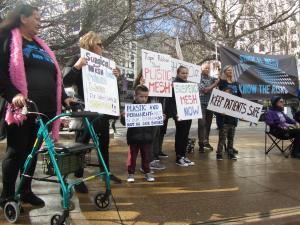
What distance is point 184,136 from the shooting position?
7297mm

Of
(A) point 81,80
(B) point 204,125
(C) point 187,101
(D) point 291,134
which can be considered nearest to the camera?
(A) point 81,80

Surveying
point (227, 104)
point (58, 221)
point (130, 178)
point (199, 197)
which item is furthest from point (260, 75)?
point (58, 221)

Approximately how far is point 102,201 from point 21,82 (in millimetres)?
1430

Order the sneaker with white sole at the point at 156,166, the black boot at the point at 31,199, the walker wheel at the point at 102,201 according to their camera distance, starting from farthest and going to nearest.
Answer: the sneaker with white sole at the point at 156,166
the black boot at the point at 31,199
the walker wheel at the point at 102,201

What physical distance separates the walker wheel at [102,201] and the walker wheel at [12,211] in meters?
0.80

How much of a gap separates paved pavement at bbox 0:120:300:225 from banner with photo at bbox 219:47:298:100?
2057 mm

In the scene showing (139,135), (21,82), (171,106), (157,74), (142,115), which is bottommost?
(139,135)

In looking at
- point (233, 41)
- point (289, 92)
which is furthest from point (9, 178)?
point (233, 41)

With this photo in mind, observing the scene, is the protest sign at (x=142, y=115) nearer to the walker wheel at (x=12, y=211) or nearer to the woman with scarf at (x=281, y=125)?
the walker wheel at (x=12, y=211)

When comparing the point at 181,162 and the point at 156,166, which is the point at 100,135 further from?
the point at 181,162

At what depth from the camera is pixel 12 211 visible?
408 centimetres

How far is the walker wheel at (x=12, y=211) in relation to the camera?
159 inches

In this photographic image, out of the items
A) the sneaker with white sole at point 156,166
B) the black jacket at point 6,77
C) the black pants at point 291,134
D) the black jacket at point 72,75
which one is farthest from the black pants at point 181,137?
the black jacket at point 6,77

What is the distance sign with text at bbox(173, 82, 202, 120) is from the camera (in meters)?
7.29
